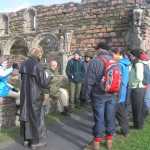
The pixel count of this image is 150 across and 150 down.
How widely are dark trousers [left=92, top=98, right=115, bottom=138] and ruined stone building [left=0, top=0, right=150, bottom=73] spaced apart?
848cm

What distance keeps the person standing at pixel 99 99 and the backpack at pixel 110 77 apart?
0.19 ft

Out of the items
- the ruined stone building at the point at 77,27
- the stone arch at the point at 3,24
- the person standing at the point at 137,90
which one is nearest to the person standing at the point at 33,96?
the person standing at the point at 137,90

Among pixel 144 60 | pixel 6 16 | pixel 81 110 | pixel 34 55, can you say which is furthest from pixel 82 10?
pixel 34 55

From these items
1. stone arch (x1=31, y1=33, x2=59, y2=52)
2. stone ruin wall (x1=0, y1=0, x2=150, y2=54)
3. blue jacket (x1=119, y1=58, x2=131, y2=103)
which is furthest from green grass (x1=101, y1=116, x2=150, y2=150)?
stone arch (x1=31, y1=33, x2=59, y2=52)

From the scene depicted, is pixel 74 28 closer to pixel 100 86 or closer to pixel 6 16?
pixel 6 16

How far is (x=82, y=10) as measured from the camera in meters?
18.6

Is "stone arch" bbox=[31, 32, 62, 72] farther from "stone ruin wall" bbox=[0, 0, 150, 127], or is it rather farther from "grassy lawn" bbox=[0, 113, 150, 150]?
"grassy lawn" bbox=[0, 113, 150, 150]

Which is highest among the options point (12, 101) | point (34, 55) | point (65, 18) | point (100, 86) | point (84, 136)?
point (65, 18)

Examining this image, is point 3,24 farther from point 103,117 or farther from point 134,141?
point 103,117

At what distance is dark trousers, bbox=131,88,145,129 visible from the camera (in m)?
9.30

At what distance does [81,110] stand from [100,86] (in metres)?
4.98

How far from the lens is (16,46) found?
21391 mm

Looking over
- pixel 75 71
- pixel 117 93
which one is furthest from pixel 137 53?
pixel 75 71

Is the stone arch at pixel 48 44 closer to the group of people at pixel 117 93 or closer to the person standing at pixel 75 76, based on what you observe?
the person standing at pixel 75 76
